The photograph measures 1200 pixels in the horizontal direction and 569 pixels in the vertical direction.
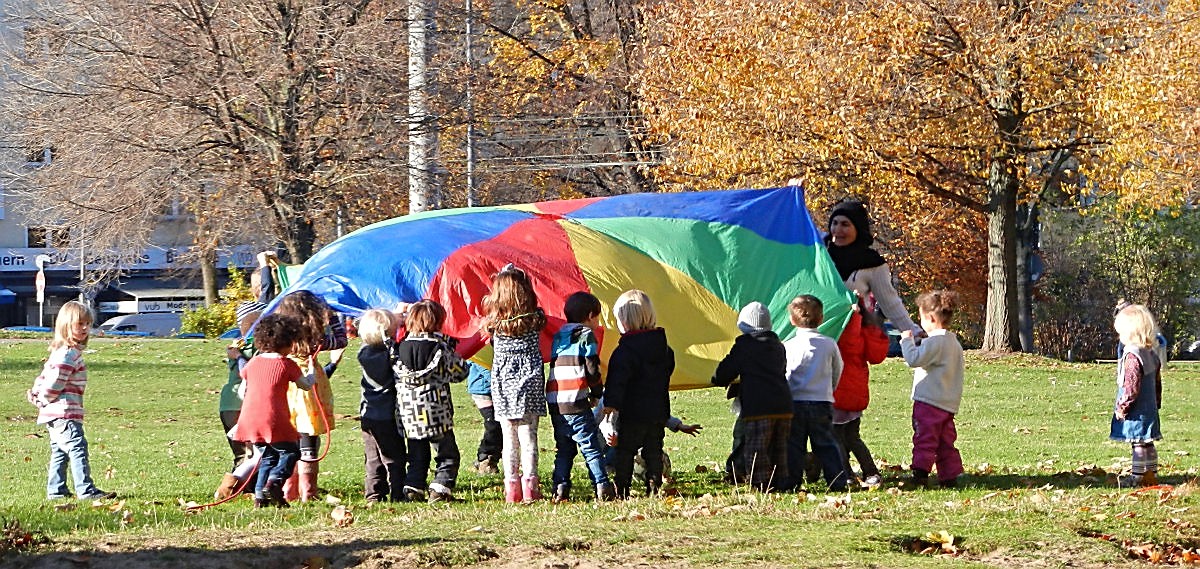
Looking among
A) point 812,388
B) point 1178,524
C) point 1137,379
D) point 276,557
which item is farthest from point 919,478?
point 276,557

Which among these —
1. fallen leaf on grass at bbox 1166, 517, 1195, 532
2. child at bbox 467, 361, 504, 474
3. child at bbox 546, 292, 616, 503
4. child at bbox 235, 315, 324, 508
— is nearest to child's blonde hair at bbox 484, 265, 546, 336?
child at bbox 546, 292, 616, 503

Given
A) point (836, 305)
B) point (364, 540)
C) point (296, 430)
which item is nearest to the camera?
point (364, 540)

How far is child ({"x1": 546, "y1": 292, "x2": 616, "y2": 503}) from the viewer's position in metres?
9.45

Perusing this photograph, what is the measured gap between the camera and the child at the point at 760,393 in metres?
9.88

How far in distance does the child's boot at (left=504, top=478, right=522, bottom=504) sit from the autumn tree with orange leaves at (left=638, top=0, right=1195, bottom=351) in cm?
1824

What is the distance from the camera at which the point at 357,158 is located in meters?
27.8

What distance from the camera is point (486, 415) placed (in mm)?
11031

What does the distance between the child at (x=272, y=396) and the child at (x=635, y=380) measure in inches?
71.5

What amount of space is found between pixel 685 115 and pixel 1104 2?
767 centimetres

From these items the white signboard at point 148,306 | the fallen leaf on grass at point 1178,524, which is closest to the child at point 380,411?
the fallen leaf on grass at point 1178,524

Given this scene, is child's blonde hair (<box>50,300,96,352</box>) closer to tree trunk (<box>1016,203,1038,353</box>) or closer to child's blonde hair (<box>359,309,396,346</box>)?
child's blonde hair (<box>359,309,396,346</box>)

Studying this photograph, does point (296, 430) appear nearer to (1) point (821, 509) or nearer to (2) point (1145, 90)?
(1) point (821, 509)

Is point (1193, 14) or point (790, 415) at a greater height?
point (1193, 14)

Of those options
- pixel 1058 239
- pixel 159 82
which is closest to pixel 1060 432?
pixel 159 82
